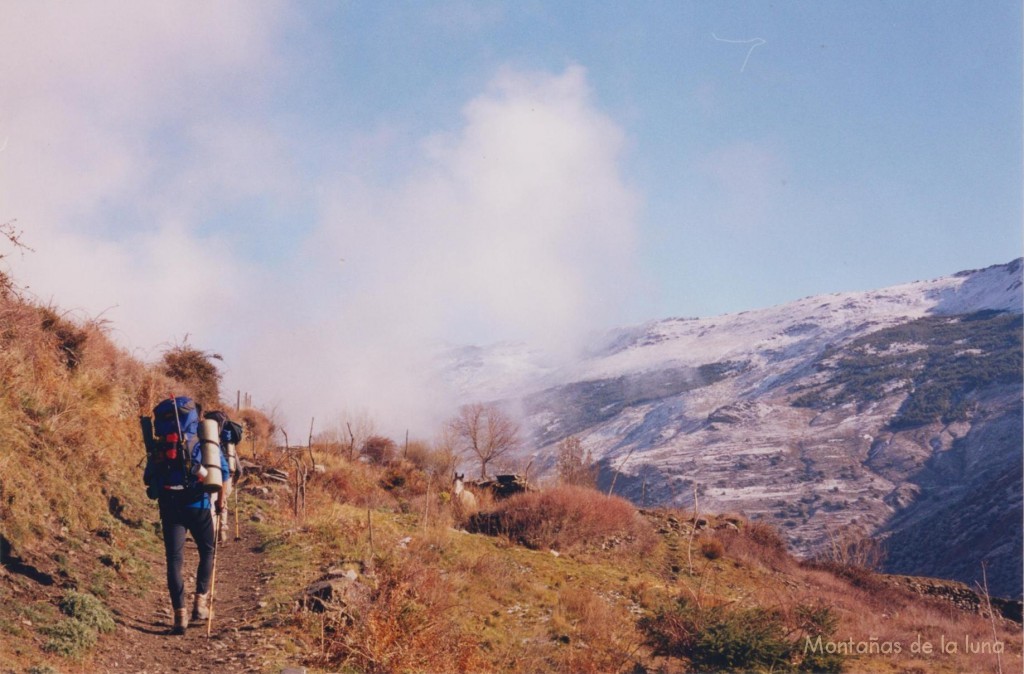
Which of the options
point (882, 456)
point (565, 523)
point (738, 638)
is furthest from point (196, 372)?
point (882, 456)

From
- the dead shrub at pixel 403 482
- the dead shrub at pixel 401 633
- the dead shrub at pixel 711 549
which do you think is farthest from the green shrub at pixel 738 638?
the dead shrub at pixel 403 482

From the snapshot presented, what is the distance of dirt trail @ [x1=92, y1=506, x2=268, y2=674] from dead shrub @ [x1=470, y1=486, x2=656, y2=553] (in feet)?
30.6

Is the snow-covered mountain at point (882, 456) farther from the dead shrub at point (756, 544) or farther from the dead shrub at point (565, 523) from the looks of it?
the dead shrub at point (565, 523)

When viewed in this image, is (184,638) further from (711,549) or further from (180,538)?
(711,549)

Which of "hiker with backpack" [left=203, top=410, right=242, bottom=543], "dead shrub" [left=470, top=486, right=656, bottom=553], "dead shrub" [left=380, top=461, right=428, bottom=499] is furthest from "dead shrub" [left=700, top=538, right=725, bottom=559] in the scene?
"hiker with backpack" [left=203, top=410, right=242, bottom=543]

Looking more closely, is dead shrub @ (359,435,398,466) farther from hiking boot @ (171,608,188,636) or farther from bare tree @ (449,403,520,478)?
hiking boot @ (171,608,188,636)

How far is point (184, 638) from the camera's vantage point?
21.0 ft

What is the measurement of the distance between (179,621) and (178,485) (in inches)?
51.3

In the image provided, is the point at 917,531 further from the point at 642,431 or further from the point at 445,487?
the point at 445,487

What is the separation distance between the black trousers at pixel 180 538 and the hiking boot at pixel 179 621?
7 centimetres

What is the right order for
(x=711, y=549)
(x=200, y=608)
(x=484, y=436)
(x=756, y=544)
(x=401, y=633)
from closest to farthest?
(x=200, y=608), (x=401, y=633), (x=711, y=549), (x=756, y=544), (x=484, y=436)

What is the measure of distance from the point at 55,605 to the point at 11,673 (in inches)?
57.1

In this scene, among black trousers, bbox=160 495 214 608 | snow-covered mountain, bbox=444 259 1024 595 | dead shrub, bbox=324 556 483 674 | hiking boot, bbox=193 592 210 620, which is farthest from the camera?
snow-covered mountain, bbox=444 259 1024 595

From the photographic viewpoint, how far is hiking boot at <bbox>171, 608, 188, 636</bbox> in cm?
640
